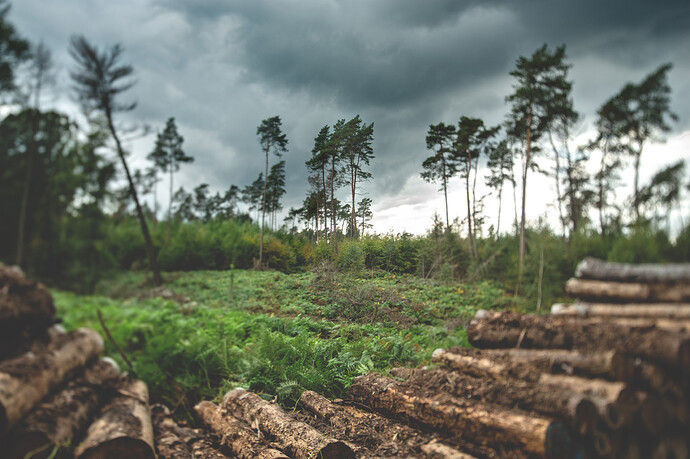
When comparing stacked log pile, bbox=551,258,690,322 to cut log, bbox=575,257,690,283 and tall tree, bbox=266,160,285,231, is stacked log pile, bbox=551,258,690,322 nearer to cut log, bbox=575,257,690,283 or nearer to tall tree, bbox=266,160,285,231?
cut log, bbox=575,257,690,283

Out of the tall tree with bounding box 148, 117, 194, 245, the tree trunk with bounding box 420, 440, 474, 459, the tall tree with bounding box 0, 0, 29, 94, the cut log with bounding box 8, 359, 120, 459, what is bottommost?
the cut log with bounding box 8, 359, 120, 459

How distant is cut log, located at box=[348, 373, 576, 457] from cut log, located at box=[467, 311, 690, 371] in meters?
0.42

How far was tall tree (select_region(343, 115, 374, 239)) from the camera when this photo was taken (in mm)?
3779

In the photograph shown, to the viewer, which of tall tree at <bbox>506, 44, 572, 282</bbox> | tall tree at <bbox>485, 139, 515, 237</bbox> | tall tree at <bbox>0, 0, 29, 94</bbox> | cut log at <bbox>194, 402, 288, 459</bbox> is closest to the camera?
tall tree at <bbox>506, 44, 572, 282</bbox>

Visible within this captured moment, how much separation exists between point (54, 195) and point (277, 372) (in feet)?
17.8

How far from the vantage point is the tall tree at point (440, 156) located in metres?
3.33

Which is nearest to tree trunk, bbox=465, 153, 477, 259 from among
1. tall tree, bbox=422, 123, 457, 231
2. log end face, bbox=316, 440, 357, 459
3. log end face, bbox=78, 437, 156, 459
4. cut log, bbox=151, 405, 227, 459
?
tall tree, bbox=422, 123, 457, 231

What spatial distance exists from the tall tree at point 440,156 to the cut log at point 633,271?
126 centimetres

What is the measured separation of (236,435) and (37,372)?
2.06 meters

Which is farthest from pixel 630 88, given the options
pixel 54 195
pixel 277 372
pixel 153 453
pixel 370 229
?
pixel 54 195

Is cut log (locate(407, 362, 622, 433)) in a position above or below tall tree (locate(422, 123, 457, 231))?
below

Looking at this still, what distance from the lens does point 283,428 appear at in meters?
3.16

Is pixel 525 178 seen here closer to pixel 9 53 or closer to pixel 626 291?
pixel 626 291

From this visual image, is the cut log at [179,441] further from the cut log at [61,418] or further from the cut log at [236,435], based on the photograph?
the cut log at [61,418]
